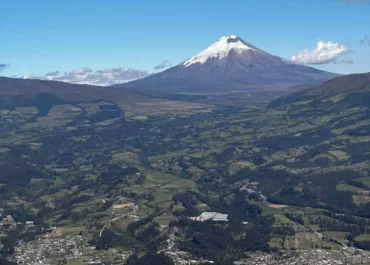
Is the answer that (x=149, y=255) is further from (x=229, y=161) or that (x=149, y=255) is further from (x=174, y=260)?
(x=229, y=161)

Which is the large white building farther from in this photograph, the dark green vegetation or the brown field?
the brown field

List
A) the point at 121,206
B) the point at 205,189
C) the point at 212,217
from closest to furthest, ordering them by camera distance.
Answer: the point at 212,217 → the point at 121,206 → the point at 205,189

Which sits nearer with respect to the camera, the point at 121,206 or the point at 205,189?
the point at 121,206

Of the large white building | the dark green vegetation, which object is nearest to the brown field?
the dark green vegetation

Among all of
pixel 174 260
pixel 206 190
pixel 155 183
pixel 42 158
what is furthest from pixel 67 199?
pixel 42 158

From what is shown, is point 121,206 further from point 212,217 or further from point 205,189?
point 205,189

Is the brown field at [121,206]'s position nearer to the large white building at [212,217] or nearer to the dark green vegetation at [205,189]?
the dark green vegetation at [205,189]

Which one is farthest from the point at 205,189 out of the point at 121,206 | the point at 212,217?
the point at 212,217

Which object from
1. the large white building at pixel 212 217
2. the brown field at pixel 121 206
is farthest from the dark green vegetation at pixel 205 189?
the brown field at pixel 121 206
